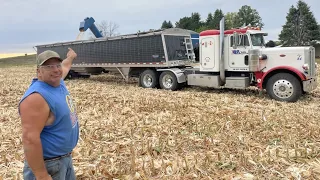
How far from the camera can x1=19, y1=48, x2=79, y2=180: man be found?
7.48ft

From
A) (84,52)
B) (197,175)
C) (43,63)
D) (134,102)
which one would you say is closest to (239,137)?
(197,175)

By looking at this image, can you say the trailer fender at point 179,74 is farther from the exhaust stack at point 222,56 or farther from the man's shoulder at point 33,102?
the man's shoulder at point 33,102

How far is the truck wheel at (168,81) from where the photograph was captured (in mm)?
13083

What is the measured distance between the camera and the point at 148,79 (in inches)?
561

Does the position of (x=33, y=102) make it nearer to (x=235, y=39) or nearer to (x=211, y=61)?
(x=235, y=39)

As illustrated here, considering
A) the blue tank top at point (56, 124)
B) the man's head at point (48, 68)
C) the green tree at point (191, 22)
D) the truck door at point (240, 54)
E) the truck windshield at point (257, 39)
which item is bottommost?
the blue tank top at point (56, 124)

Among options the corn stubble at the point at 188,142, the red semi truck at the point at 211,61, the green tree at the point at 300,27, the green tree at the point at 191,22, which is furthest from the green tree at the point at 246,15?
the corn stubble at the point at 188,142

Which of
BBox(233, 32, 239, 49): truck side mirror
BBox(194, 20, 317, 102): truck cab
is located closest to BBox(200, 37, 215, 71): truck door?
BBox(194, 20, 317, 102): truck cab

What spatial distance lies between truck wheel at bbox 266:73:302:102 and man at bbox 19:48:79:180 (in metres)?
8.62

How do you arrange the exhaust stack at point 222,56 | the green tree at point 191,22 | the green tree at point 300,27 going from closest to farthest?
the exhaust stack at point 222,56, the green tree at point 300,27, the green tree at point 191,22

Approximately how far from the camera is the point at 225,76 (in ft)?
38.5

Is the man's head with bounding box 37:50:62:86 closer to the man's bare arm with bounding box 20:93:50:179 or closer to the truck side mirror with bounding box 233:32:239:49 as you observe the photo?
the man's bare arm with bounding box 20:93:50:179

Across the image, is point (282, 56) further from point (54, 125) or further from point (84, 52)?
point (84, 52)

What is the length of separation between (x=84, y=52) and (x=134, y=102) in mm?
9170
